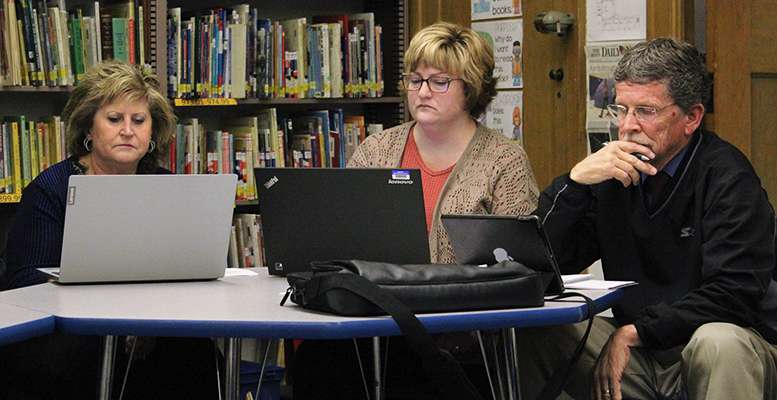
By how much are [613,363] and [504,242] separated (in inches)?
15.8

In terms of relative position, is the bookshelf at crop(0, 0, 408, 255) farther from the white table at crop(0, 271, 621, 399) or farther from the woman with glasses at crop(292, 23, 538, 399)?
the white table at crop(0, 271, 621, 399)

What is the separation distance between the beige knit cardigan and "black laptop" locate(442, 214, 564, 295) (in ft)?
2.11

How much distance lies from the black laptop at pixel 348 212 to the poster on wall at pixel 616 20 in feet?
5.89

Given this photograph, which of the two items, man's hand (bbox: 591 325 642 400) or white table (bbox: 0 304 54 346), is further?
man's hand (bbox: 591 325 642 400)

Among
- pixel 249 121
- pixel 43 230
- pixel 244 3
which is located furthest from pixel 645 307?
pixel 244 3

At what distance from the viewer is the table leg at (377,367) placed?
2955 mm

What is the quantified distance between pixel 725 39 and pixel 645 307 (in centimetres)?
133

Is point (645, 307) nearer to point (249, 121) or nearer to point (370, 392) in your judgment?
point (370, 392)

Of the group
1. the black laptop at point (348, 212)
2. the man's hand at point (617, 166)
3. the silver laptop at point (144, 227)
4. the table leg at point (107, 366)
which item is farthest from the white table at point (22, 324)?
the man's hand at point (617, 166)

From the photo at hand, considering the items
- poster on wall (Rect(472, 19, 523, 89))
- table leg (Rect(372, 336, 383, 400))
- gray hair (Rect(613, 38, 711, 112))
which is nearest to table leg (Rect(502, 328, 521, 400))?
table leg (Rect(372, 336, 383, 400))

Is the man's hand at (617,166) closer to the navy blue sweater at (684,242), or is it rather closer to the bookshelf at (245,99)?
the navy blue sweater at (684,242)

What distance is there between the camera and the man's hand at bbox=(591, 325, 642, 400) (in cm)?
261

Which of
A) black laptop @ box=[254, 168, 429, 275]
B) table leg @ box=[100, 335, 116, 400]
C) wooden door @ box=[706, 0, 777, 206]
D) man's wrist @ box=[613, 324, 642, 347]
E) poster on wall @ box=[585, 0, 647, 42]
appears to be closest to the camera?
table leg @ box=[100, 335, 116, 400]

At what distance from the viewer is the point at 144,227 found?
257cm
